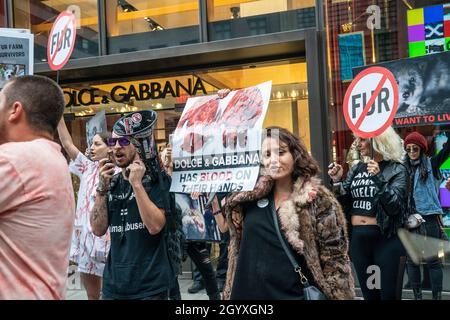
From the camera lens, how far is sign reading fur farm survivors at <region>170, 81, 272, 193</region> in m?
3.22

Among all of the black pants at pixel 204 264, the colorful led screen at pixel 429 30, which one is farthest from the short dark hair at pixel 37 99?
the colorful led screen at pixel 429 30

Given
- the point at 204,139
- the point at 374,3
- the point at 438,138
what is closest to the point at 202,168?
the point at 204,139

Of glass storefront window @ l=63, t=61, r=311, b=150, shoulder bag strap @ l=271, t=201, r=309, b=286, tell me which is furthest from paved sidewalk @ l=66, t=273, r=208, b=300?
shoulder bag strap @ l=271, t=201, r=309, b=286

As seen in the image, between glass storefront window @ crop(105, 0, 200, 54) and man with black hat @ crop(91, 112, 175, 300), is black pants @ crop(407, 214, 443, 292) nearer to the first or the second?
man with black hat @ crop(91, 112, 175, 300)

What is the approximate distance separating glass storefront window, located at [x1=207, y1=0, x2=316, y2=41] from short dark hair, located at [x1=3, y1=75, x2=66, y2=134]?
5425mm

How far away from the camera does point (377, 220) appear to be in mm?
4816

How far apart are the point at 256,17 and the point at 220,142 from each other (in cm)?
446

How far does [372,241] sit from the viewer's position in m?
4.82

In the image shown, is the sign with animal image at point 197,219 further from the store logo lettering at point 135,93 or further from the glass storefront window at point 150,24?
the glass storefront window at point 150,24

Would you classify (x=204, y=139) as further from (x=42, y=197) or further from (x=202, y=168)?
(x=42, y=197)

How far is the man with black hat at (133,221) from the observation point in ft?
10.6

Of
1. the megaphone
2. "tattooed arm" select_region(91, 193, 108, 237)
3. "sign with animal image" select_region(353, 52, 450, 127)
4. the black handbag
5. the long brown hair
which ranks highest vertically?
"sign with animal image" select_region(353, 52, 450, 127)

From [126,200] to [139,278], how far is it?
519mm

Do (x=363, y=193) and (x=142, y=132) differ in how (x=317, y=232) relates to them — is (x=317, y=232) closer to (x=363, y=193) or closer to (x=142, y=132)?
(x=142, y=132)
